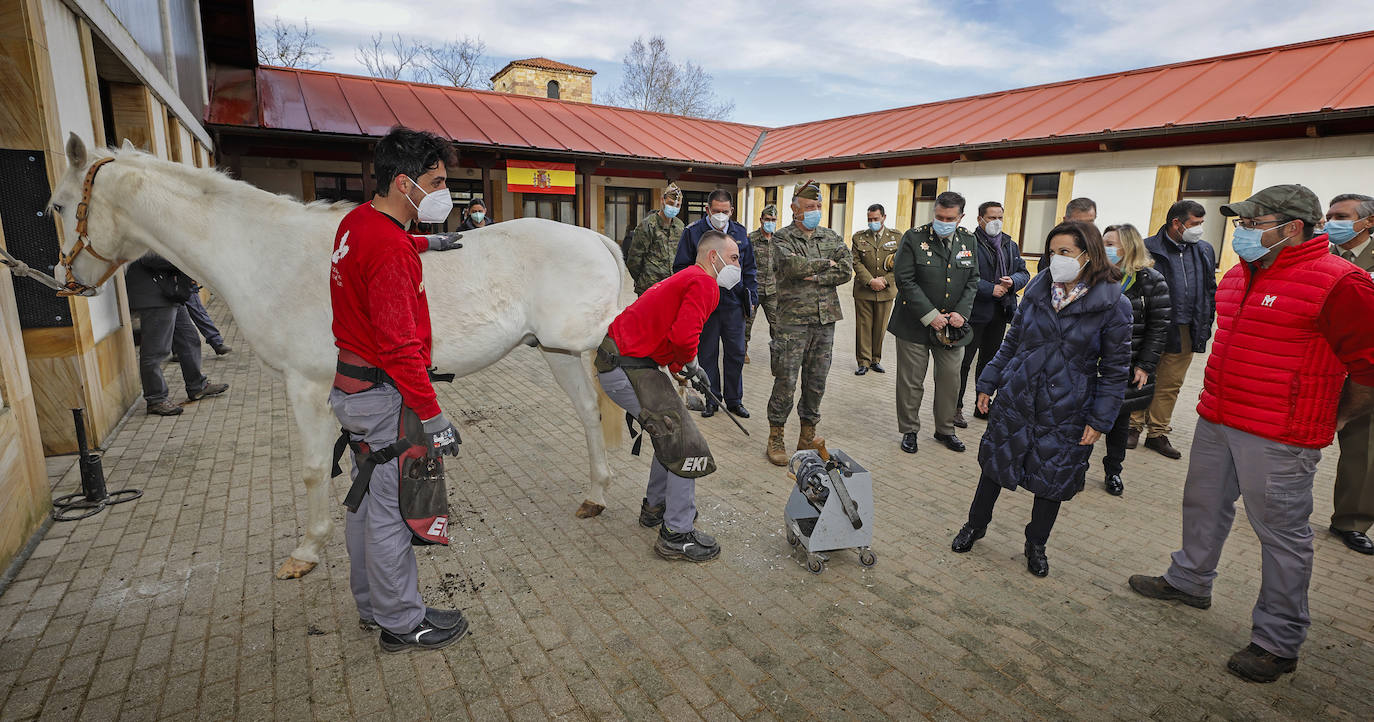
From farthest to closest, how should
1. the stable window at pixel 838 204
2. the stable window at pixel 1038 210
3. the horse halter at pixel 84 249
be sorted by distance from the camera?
1. the stable window at pixel 838 204
2. the stable window at pixel 1038 210
3. the horse halter at pixel 84 249

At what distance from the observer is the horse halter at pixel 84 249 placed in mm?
3381

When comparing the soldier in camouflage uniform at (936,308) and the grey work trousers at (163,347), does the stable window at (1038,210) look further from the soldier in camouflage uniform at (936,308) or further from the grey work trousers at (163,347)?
the grey work trousers at (163,347)

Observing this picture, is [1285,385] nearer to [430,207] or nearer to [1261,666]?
[1261,666]

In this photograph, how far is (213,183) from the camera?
339cm

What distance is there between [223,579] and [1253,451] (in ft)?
16.2

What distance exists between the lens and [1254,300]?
2.86 metres

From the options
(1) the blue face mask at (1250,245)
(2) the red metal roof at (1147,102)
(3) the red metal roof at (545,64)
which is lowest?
(1) the blue face mask at (1250,245)

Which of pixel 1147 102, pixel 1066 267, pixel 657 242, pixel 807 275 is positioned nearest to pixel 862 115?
pixel 1147 102

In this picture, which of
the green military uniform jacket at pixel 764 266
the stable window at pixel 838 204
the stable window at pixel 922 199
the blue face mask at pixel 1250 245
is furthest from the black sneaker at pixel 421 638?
the stable window at pixel 838 204

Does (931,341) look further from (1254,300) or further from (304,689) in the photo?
(304,689)

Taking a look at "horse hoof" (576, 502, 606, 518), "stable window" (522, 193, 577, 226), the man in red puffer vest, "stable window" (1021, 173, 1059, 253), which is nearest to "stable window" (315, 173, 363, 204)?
"stable window" (522, 193, 577, 226)

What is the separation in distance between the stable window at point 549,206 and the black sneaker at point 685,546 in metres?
17.7

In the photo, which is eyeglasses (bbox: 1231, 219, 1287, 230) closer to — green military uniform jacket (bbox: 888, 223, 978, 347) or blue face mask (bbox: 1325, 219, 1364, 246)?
blue face mask (bbox: 1325, 219, 1364, 246)

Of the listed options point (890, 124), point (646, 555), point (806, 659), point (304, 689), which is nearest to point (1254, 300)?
point (806, 659)
